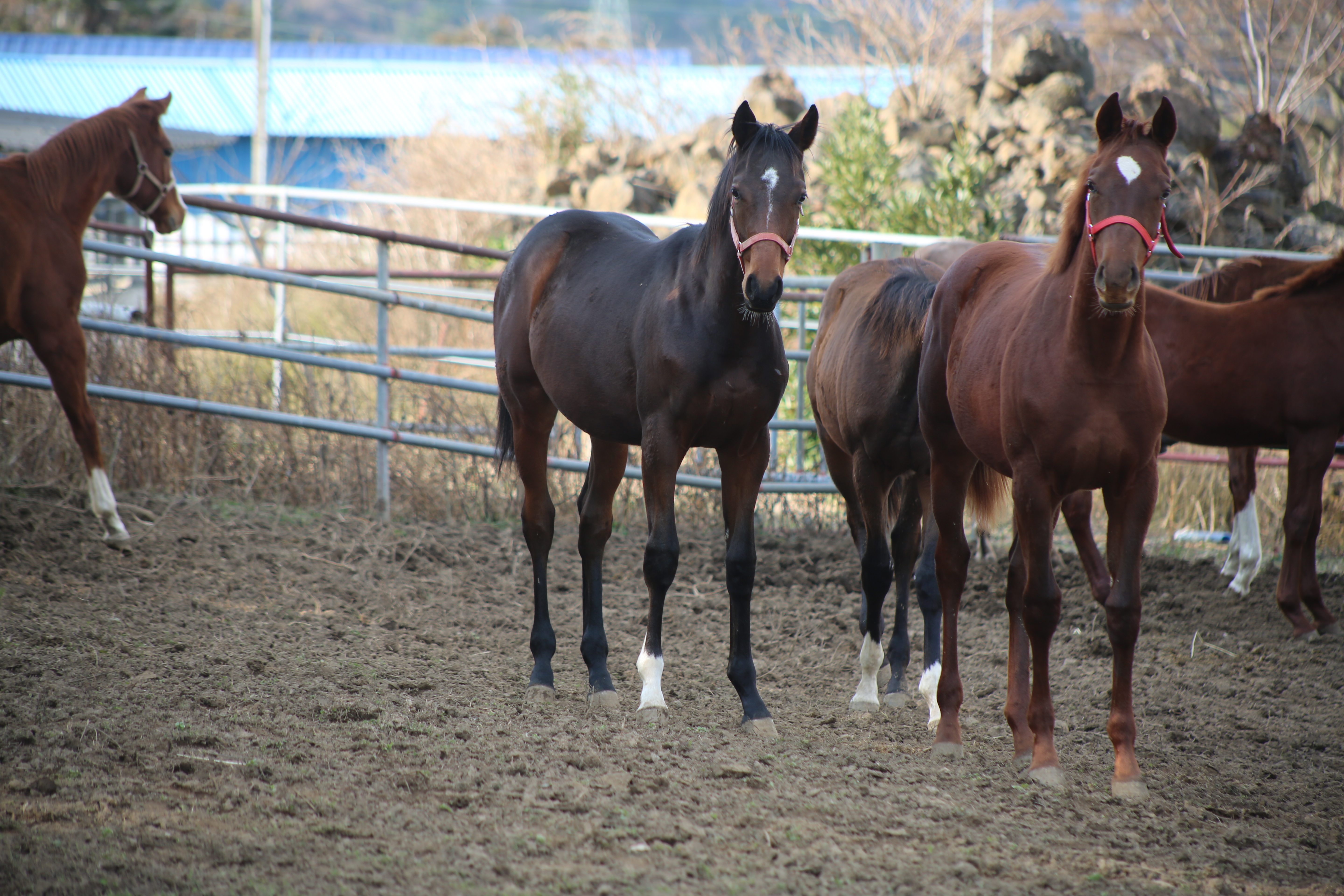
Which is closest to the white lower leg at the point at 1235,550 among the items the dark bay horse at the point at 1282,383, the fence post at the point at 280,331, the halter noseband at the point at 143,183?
the dark bay horse at the point at 1282,383

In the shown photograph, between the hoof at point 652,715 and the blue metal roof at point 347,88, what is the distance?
1547 cm

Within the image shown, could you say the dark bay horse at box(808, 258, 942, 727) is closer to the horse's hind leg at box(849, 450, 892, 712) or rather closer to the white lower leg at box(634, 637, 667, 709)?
the horse's hind leg at box(849, 450, 892, 712)

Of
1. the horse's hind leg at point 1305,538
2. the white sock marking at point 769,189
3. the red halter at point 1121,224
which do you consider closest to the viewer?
the red halter at point 1121,224

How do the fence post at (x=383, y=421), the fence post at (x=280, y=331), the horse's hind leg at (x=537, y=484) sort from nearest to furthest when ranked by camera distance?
the horse's hind leg at (x=537, y=484) < the fence post at (x=383, y=421) < the fence post at (x=280, y=331)

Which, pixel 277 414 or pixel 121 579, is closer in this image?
pixel 121 579

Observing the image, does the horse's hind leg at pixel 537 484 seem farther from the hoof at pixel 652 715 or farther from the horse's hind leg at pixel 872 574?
Answer: the horse's hind leg at pixel 872 574

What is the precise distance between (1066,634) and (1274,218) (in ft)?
26.7

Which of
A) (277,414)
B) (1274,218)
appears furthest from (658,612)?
(1274,218)

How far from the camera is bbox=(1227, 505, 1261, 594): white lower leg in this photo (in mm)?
5758

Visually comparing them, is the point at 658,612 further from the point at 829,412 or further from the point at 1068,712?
the point at 1068,712

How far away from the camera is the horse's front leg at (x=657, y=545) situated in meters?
3.52

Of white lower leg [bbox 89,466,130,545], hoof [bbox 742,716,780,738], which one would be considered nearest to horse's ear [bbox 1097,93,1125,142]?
hoof [bbox 742,716,780,738]

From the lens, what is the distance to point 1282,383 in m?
5.20

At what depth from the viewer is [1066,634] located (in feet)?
16.6
